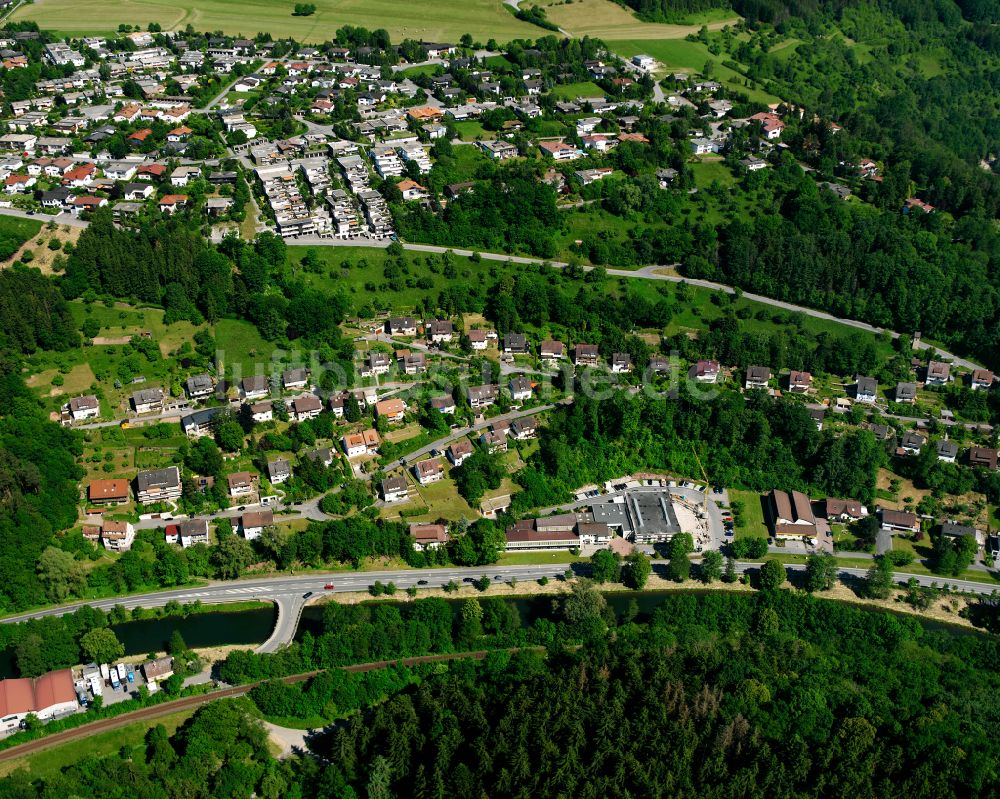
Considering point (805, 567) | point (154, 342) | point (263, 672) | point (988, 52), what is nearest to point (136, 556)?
point (263, 672)

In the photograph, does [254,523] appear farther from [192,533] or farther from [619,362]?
[619,362]

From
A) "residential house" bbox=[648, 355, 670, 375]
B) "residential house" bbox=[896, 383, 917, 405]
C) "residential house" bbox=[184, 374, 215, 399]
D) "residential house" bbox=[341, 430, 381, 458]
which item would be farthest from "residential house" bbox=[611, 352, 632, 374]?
"residential house" bbox=[184, 374, 215, 399]

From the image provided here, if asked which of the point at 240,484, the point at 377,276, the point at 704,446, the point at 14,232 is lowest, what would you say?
the point at 240,484

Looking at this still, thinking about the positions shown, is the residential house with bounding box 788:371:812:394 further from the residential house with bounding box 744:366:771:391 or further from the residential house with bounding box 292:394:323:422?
the residential house with bounding box 292:394:323:422

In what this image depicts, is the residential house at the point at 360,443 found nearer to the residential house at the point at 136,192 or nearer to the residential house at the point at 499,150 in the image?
the residential house at the point at 136,192

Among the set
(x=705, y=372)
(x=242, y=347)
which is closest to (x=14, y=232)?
(x=242, y=347)

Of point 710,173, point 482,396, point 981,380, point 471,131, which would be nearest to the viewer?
point 482,396
